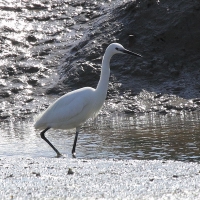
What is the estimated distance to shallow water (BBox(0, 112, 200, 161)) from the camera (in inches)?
348

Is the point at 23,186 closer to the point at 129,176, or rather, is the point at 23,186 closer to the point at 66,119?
the point at 129,176

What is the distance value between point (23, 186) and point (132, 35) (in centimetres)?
1039

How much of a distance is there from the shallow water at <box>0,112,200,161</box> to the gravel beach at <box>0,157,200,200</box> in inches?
47.4

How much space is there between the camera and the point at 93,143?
9922mm

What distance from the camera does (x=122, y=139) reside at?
1016 cm

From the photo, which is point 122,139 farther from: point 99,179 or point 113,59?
point 113,59

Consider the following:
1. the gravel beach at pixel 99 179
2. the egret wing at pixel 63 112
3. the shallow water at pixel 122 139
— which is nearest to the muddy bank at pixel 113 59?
the shallow water at pixel 122 139

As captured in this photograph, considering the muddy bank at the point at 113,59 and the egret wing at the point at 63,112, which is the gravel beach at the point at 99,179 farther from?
the muddy bank at the point at 113,59

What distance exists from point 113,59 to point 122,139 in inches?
219

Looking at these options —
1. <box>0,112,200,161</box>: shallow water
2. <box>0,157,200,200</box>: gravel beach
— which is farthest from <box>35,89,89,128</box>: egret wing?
<box>0,157,200,200</box>: gravel beach

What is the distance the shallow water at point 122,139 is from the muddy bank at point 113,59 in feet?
3.30

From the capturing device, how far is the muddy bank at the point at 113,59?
1413 centimetres

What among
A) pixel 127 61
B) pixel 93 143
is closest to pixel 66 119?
pixel 93 143

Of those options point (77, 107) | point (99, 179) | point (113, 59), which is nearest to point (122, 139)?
point (77, 107)
